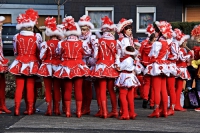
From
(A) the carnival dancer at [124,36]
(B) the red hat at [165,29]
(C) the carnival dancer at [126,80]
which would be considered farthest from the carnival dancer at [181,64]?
(C) the carnival dancer at [126,80]

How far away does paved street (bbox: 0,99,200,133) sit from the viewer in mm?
10641

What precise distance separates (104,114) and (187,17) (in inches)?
837

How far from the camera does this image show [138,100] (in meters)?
17.2

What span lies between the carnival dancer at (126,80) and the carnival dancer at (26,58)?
178cm

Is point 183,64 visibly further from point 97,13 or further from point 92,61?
point 97,13

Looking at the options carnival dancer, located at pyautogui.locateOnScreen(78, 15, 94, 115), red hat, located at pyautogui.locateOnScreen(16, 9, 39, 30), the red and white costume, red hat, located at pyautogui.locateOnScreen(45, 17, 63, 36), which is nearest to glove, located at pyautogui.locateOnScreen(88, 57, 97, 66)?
carnival dancer, located at pyautogui.locateOnScreen(78, 15, 94, 115)

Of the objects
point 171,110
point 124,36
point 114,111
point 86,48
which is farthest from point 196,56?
point 86,48

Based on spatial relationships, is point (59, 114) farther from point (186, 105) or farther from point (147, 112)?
point (186, 105)

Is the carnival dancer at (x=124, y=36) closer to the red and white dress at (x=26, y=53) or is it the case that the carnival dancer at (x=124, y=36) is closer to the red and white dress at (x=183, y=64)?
the red and white dress at (x=26, y=53)

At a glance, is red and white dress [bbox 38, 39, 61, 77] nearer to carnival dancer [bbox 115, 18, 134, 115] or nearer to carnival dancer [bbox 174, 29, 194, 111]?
carnival dancer [bbox 115, 18, 134, 115]

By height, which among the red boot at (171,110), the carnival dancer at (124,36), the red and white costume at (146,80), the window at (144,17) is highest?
the window at (144,17)

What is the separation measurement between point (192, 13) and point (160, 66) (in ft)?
68.3

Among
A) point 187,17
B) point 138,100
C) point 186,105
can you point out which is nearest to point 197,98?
point 186,105

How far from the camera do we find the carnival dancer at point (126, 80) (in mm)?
12180
